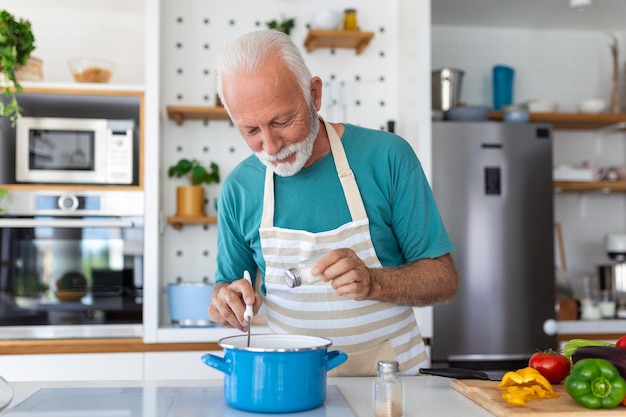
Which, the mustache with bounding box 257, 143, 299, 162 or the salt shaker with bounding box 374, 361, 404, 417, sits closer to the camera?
the salt shaker with bounding box 374, 361, 404, 417

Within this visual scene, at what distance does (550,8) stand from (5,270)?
3.14 meters

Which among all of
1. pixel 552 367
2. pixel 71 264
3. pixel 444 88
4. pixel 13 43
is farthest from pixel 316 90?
pixel 444 88

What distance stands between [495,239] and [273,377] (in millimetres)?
2374

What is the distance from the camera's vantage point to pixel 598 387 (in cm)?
117

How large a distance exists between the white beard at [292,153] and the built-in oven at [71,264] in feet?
5.15

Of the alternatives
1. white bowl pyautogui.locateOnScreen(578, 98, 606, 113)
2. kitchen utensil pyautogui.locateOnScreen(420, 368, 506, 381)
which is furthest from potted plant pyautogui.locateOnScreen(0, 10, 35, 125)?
white bowl pyautogui.locateOnScreen(578, 98, 606, 113)

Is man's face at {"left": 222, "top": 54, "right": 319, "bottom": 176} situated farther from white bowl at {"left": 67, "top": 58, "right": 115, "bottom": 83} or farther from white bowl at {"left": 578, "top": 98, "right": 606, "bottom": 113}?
white bowl at {"left": 578, "top": 98, "right": 606, "bottom": 113}

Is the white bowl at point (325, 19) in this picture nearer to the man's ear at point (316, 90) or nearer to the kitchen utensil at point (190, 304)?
the kitchen utensil at point (190, 304)

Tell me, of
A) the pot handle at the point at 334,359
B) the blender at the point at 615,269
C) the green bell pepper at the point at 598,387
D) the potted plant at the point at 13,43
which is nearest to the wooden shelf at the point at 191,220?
the potted plant at the point at 13,43

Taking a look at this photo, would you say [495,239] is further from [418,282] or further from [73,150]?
[73,150]

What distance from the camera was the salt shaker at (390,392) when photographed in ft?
3.73

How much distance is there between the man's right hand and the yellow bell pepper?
0.53m

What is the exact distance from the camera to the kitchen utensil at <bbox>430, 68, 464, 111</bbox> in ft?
11.9

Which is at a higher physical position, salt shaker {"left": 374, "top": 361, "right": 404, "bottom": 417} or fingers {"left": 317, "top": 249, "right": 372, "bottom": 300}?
fingers {"left": 317, "top": 249, "right": 372, "bottom": 300}
